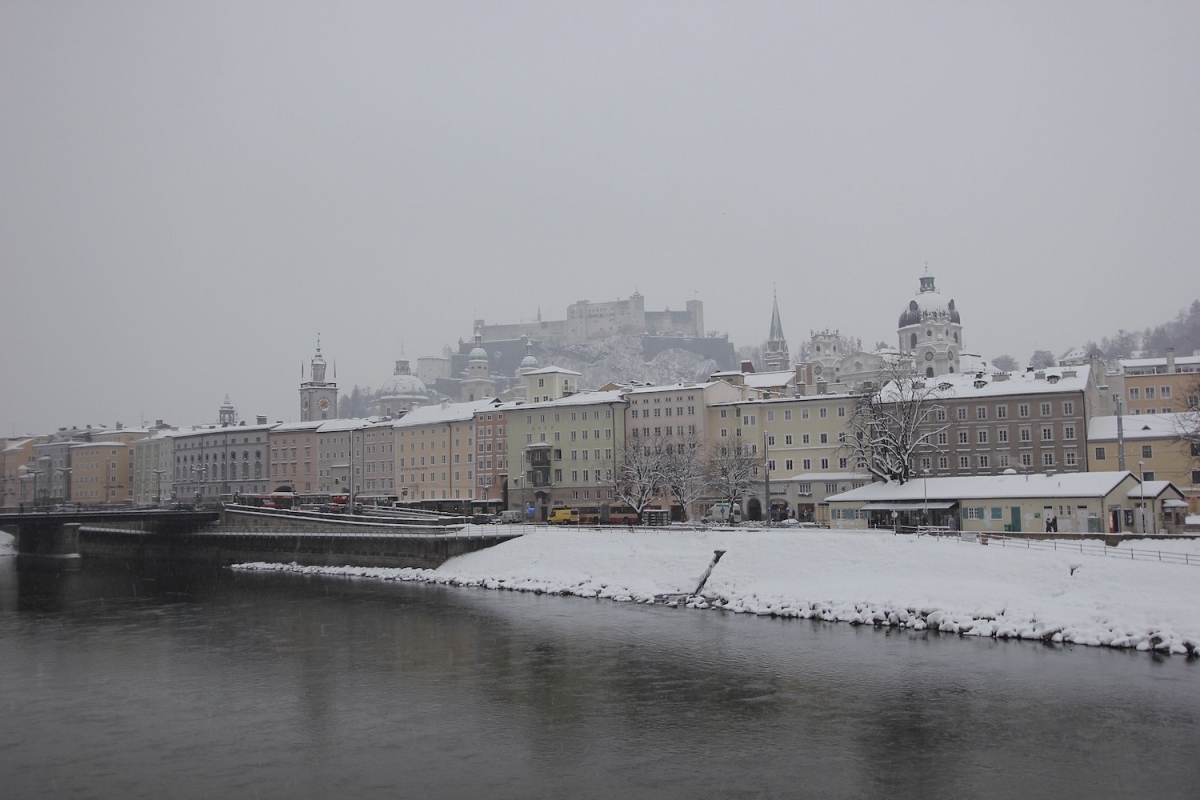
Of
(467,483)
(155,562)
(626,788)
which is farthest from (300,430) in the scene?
(626,788)

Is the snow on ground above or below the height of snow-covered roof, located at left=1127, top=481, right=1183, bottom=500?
below

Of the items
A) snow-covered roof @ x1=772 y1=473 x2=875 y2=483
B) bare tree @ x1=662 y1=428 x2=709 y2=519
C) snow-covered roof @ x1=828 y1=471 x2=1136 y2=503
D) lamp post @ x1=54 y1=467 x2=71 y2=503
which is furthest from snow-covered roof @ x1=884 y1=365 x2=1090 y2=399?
lamp post @ x1=54 y1=467 x2=71 y2=503

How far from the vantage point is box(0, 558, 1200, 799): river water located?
2345 centimetres

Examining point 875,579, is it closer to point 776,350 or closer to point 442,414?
point 442,414

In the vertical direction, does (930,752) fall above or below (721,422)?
below

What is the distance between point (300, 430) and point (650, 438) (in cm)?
5396

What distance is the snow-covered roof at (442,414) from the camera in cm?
11322

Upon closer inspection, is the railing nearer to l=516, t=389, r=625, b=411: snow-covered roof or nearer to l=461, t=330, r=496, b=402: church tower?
l=516, t=389, r=625, b=411: snow-covered roof

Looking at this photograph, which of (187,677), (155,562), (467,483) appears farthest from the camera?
(467,483)

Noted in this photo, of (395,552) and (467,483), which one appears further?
(467,483)

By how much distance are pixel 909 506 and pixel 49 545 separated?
267 ft

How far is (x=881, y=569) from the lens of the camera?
1935 inches

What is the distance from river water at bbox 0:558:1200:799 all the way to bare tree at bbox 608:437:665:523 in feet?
114

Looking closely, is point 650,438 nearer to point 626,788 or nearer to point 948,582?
point 948,582
